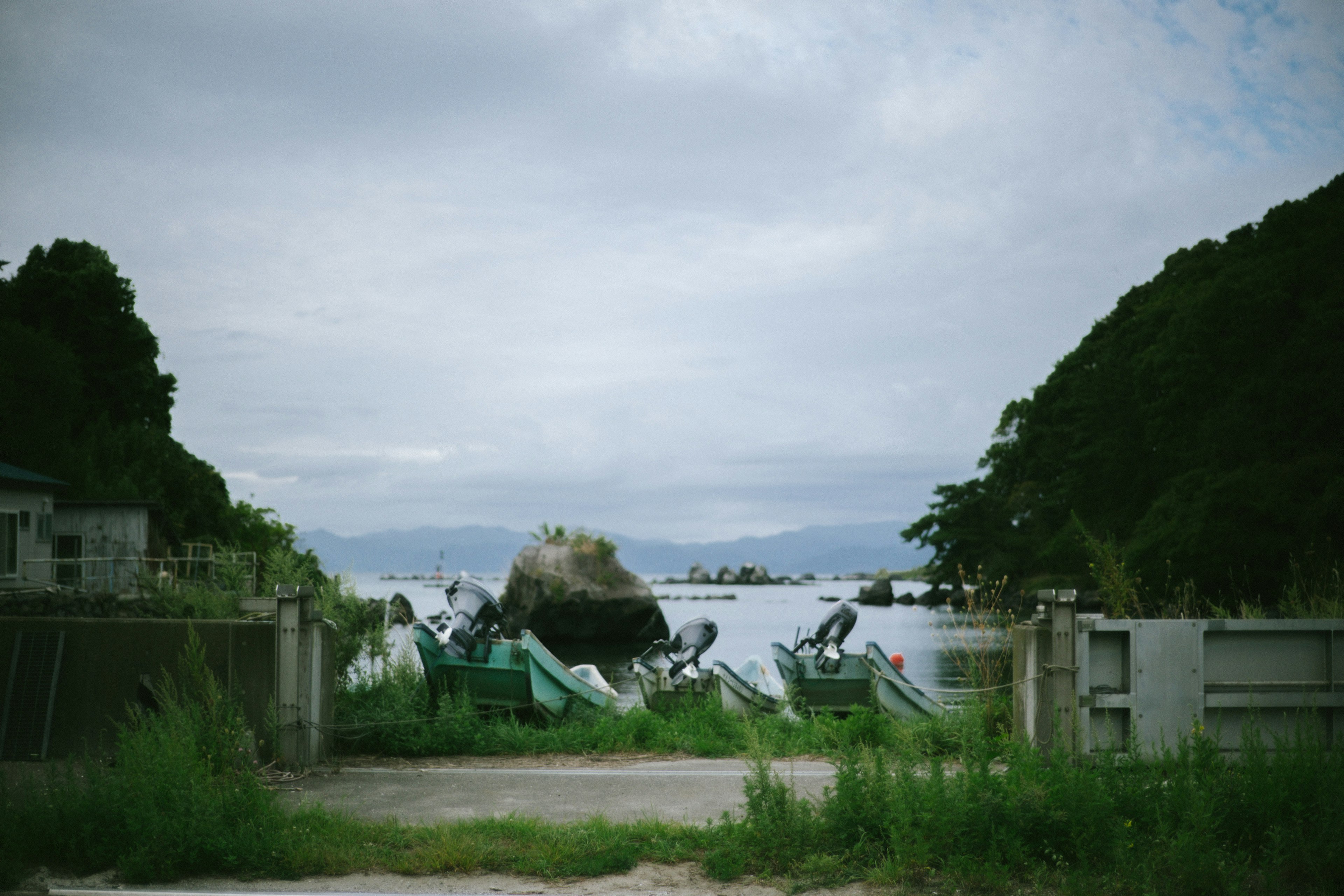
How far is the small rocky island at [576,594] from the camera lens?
165 feet

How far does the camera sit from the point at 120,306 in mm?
53156

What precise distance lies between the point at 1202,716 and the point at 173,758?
749 cm

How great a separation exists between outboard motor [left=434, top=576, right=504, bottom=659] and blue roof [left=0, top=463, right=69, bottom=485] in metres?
20.9

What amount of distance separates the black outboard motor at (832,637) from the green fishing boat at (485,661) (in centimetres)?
430

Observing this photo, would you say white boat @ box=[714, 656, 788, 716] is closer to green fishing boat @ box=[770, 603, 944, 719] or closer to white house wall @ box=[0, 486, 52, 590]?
green fishing boat @ box=[770, 603, 944, 719]

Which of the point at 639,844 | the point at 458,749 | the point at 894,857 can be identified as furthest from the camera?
the point at 458,749

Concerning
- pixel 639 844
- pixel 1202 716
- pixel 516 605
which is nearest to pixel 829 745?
pixel 1202 716

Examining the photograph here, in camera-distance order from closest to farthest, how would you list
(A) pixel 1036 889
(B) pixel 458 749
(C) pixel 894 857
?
(A) pixel 1036 889
(C) pixel 894 857
(B) pixel 458 749

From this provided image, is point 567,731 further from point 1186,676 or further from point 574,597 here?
point 574,597

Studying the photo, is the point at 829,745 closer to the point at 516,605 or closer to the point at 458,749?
the point at 458,749

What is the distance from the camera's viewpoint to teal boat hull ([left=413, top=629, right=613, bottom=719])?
41.5ft

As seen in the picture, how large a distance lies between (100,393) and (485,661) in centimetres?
4849

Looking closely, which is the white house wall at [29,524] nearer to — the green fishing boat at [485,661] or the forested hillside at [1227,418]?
the green fishing boat at [485,661]

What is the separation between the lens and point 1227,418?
121 ft
